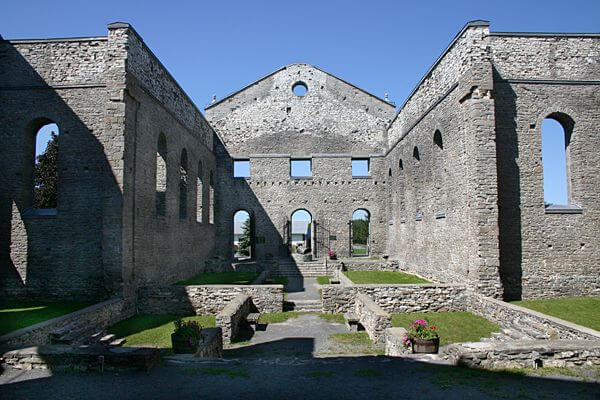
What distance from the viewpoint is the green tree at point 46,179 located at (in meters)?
23.5

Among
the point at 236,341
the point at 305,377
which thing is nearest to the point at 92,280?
the point at 236,341

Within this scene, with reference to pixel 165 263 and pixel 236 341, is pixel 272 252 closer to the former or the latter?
pixel 165 263

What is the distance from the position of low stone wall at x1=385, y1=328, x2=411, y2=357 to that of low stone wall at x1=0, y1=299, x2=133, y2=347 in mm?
6582

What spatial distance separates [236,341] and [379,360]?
4437 millimetres

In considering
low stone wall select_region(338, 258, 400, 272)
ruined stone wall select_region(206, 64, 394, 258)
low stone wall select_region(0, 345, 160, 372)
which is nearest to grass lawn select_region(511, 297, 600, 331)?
low stone wall select_region(0, 345, 160, 372)

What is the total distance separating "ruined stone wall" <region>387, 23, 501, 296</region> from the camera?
12516 mm

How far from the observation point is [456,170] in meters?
13.9

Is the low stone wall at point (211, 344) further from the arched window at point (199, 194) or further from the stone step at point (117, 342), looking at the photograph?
the arched window at point (199, 194)

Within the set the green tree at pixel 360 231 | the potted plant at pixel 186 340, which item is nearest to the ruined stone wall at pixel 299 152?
the potted plant at pixel 186 340

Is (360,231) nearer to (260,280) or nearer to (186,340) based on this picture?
(260,280)

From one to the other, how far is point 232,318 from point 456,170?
8301 millimetres

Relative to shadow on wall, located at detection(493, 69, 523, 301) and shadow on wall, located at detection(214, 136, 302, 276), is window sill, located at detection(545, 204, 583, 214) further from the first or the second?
shadow on wall, located at detection(214, 136, 302, 276)

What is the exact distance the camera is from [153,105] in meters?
14.8

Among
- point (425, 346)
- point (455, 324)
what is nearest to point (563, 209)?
point (455, 324)
